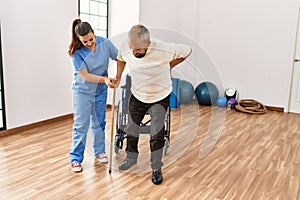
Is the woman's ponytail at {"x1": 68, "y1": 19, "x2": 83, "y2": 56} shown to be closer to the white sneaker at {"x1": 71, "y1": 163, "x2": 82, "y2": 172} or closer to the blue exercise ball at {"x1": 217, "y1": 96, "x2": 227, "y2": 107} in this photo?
the white sneaker at {"x1": 71, "y1": 163, "x2": 82, "y2": 172}

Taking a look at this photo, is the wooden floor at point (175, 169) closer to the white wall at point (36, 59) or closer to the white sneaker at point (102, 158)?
the white sneaker at point (102, 158)

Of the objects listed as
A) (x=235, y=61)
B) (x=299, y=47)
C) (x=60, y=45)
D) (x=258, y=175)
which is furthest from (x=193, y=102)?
(x=258, y=175)

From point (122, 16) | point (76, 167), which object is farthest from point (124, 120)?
point (122, 16)

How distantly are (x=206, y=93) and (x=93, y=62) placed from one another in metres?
3.28

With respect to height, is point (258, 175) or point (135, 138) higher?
point (135, 138)

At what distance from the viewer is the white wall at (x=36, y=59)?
3400 millimetres

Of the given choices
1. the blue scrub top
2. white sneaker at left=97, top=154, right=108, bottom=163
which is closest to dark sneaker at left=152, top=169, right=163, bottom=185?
white sneaker at left=97, top=154, right=108, bottom=163

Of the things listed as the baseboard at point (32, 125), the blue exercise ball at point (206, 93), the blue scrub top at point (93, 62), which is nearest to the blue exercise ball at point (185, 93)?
the blue exercise ball at point (206, 93)

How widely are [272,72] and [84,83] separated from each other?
3.81 m

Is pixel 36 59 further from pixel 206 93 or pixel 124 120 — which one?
pixel 206 93

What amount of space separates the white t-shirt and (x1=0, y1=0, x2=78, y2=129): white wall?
1.57 metres

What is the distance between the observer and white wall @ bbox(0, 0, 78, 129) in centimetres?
340

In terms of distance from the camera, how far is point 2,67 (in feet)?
11.0

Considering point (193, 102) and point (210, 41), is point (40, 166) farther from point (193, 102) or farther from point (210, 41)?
point (210, 41)
